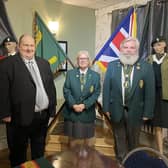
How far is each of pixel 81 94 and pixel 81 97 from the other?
3cm

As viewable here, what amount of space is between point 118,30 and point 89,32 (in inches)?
49.6

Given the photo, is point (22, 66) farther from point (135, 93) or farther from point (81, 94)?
point (135, 93)

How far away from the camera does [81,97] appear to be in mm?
2457

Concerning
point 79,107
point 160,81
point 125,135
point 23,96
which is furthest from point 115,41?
point 23,96

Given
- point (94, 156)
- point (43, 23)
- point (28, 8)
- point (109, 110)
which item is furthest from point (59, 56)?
point (94, 156)

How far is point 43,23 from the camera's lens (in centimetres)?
351

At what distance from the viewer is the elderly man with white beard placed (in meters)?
2.30

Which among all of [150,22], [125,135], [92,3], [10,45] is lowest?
[125,135]

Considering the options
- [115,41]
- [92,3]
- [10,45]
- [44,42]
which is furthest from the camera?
[92,3]

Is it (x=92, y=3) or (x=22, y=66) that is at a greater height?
(x=92, y=3)

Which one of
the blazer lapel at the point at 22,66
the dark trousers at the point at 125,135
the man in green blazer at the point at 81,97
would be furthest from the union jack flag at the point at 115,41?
the blazer lapel at the point at 22,66

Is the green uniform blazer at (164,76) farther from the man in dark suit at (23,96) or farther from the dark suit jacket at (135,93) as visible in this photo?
the man in dark suit at (23,96)

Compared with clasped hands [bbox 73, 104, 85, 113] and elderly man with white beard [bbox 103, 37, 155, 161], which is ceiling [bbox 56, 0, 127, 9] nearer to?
elderly man with white beard [bbox 103, 37, 155, 161]

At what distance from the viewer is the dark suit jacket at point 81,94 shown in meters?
2.45
